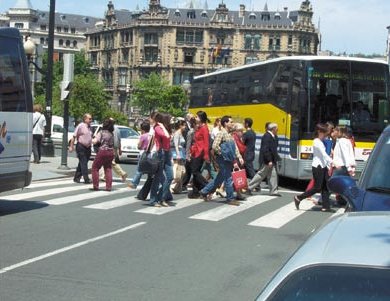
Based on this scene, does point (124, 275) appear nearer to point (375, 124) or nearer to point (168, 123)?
point (168, 123)

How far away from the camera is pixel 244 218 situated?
460 inches

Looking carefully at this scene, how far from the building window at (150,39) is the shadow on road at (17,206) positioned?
128m

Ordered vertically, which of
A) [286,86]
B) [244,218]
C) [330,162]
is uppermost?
[286,86]

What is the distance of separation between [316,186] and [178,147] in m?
3.61

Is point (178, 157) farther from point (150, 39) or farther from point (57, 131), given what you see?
point (150, 39)

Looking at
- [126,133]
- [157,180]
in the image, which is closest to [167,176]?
[157,180]

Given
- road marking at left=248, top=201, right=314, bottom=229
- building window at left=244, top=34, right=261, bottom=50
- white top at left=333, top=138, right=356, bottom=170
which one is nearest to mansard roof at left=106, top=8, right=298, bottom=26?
building window at left=244, top=34, right=261, bottom=50

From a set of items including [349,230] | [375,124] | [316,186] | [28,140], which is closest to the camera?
[349,230]

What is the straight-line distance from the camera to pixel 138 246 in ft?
28.5

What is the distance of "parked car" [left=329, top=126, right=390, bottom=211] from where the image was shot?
18.0ft

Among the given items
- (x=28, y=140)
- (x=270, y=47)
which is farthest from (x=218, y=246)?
(x=270, y=47)

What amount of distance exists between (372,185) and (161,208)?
23.1ft

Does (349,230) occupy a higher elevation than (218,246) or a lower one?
higher

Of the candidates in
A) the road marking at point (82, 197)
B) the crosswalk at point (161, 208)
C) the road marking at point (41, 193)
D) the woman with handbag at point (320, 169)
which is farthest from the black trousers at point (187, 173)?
the woman with handbag at point (320, 169)
